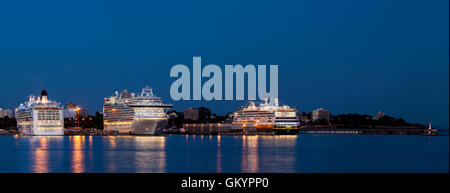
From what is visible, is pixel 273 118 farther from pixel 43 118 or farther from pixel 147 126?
pixel 43 118

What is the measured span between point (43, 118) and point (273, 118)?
44912 millimetres

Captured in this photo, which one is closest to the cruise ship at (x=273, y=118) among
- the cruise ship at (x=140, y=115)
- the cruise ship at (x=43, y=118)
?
the cruise ship at (x=140, y=115)

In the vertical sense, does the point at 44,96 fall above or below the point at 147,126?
above

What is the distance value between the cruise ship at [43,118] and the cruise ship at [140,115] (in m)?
11.4

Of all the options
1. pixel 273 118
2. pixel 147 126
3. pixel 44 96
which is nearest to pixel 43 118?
pixel 44 96

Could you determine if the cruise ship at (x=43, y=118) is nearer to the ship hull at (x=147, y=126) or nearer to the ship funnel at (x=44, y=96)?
the ship funnel at (x=44, y=96)

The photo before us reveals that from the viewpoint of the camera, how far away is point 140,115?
343 ft

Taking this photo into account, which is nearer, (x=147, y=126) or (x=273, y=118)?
(x=147, y=126)

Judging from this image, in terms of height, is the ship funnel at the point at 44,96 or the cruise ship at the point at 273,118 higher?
the ship funnel at the point at 44,96

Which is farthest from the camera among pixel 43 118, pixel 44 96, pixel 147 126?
pixel 44 96

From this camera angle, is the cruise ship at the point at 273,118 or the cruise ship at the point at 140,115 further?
the cruise ship at the point at 273,118

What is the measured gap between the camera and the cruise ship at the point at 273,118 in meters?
121
